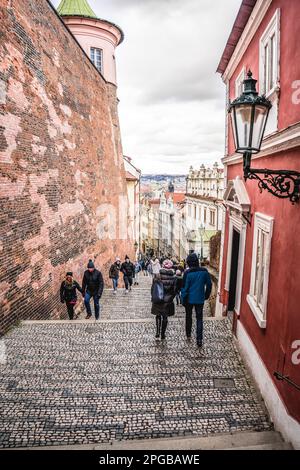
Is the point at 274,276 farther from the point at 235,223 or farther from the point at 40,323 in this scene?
the point at 40,323

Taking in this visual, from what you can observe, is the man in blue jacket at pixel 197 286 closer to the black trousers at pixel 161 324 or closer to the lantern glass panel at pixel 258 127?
the black trousers at pixel 161 324

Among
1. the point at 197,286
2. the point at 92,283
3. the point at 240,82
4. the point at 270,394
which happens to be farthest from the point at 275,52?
the point at 92,283

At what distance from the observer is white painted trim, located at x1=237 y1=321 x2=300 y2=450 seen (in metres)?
4.07

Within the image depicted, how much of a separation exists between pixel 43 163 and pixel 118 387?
6709 mm

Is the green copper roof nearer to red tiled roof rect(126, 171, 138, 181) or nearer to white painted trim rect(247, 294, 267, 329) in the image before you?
red tiled roof rect(126, 171, 138, 181)

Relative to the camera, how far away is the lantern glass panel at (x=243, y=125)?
4152 mm

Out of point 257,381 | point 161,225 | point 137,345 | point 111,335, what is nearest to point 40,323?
point 111,335

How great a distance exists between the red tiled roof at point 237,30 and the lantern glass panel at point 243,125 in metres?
3.41

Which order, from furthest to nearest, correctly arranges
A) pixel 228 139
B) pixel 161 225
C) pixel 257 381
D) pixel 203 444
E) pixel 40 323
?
1. pixel 161 225
2. pixel 228 139
3. pixel 40 323
4. pixel 257 381
5. pixel 203 444

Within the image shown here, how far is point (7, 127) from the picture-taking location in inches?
311

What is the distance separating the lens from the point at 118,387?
17.9 feet

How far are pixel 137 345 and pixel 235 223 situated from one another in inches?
151

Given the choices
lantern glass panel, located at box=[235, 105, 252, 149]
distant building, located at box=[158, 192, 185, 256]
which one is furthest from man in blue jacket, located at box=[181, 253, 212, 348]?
distant building, located at box=[158, 192, 185, 256]
